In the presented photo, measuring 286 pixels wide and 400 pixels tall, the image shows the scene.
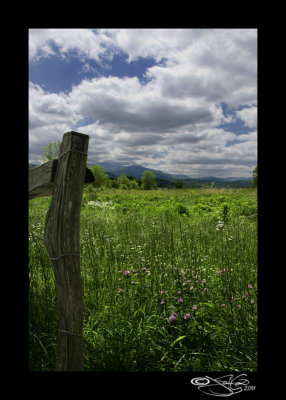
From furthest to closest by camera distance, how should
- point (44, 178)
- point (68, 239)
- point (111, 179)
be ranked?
point (111, 179) < point (44, 178) < point (68, 239)

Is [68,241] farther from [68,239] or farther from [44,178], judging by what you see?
[44,178]

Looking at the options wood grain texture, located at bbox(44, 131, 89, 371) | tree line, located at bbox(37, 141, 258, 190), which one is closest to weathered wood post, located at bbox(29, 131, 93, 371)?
wood grain texture, located at bbox(44, 131, 89, 371)

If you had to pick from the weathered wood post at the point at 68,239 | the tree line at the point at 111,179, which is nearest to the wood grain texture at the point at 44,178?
the weathered wood post at the point at 68,239

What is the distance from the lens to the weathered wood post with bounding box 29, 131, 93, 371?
1.50 metres

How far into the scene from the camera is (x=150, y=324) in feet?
7.71

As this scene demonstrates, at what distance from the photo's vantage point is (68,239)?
1506 mm

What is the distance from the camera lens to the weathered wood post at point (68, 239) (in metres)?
1.50

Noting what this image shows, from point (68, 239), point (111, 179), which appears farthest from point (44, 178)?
point (111, 179)

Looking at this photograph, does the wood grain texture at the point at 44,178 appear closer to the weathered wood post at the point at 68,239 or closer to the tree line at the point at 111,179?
the weathered wood post at the point at 68,239

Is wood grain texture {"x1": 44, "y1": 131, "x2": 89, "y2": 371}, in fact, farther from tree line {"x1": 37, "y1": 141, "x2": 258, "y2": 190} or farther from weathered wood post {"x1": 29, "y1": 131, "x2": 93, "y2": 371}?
tree line {"x1": 37, "y1": 141, "x2": 258, "y2": 190}
